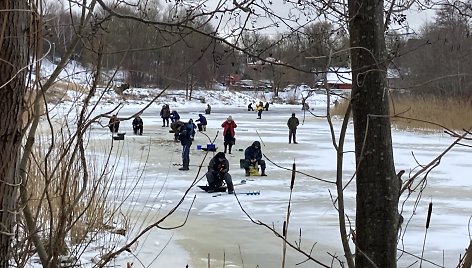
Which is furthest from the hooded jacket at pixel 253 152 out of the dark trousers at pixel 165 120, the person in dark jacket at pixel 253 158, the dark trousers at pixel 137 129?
the dark trousers at pixel 165 120

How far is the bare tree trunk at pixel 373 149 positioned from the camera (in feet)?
8.61

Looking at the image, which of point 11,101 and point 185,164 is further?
point 185,164

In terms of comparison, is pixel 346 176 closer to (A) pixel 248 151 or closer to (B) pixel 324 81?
(A) pixel 248 151

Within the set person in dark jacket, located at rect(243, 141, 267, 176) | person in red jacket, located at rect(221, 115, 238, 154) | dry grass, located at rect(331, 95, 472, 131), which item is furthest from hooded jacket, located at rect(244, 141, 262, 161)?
dry grass, located at rect(331, 95, 472, 131)

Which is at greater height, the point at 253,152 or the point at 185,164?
the point at 253,152

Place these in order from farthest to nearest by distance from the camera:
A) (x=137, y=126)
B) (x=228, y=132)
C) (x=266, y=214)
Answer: (x=137, y=126) → (x=228, y=132) → (x=266, y=214)

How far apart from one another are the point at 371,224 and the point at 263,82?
0.81 metres

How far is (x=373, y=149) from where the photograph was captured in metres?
2.77

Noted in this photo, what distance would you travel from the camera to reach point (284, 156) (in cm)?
1961

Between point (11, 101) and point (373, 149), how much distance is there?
5.40 ft

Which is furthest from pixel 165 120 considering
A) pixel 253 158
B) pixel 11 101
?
pixel 11 101

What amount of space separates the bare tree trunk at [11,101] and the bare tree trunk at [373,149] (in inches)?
53.9

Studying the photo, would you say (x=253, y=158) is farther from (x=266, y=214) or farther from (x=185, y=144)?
(x=266, y=214)

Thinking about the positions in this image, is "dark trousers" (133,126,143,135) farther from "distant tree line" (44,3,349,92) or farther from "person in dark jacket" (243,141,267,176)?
"distant tree line" (44,3,349,92)
